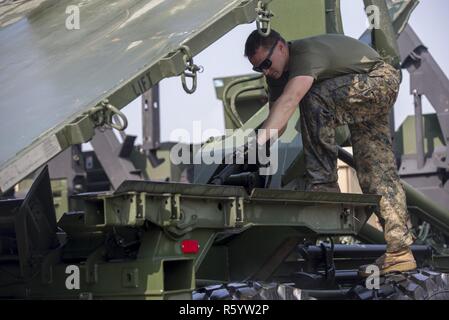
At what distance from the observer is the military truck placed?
368 centimetres

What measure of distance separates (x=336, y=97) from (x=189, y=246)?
1501mm

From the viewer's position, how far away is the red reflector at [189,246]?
390 cm

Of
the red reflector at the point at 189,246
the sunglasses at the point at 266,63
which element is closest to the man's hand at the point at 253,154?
the sunglasses at the point at 266,63

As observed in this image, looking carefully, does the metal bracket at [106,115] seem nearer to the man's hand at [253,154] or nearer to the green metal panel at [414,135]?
the man's hand at [253,154]

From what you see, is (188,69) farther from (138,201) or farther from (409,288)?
(409,288)

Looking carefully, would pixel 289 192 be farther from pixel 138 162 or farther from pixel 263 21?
pixel 138 162

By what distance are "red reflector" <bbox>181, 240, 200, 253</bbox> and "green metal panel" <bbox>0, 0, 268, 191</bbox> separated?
25.7 inches

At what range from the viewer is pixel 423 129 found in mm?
11742

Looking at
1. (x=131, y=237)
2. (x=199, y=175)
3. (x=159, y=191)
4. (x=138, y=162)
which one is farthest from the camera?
(x=138, y=162)

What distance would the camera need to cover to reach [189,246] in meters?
3.91

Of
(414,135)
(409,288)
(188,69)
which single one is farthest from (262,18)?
(414,135)

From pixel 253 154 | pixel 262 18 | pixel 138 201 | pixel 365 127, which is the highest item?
pixel 262 18
